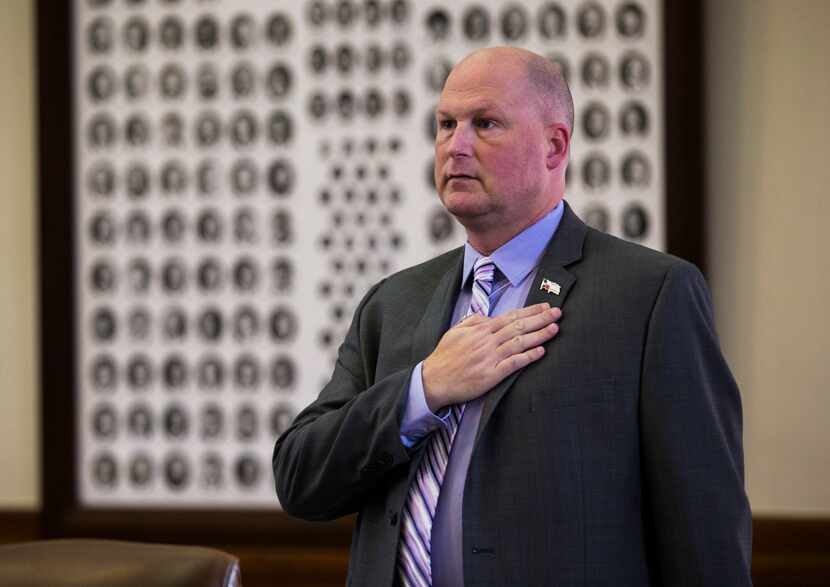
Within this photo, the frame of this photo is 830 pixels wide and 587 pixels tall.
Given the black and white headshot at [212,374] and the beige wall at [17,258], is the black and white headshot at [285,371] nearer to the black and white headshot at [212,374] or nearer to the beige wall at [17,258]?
the black and white headshot at [212,374]

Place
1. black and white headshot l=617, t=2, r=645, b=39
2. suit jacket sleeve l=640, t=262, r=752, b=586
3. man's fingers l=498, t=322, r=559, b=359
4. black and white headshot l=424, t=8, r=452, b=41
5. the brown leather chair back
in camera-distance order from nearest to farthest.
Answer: suit jacket sleeve l=640, t=262, r=752, b=586 < man's fingers l=498, t=322, r=559, b=359 < the brown leather chair back < black and white headshot l=617, t=2, r=645, b=39 < black and white headshot l=424, t=8, r=452, b=41

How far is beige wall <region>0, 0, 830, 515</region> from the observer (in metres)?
3.62

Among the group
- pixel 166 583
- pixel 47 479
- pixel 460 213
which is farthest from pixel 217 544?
pixel 460 213

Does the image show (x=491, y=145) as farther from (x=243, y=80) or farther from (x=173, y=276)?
(x=173, y=276)

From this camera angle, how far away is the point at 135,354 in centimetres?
414

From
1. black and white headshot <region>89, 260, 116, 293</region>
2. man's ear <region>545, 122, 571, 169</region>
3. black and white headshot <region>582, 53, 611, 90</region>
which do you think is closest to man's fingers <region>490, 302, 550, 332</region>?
man's ear <region>545, 122, 571, 169</region>

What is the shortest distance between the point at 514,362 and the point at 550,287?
0.21 metres

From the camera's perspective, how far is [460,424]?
7.34 feet

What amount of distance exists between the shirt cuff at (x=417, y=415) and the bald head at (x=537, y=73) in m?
0.63

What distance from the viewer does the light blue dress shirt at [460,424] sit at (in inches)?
85.4

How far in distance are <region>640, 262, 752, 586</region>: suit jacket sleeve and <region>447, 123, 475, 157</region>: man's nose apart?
1.62 ft

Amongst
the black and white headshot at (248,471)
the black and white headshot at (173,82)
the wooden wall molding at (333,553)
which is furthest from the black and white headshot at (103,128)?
the wooden wall molding at (333,553)

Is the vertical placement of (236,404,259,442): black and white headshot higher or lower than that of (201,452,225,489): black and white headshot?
higher

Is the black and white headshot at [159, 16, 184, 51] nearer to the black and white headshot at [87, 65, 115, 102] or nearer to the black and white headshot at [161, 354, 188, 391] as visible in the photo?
the black and white headshot at [87, 65, 115, 102]
